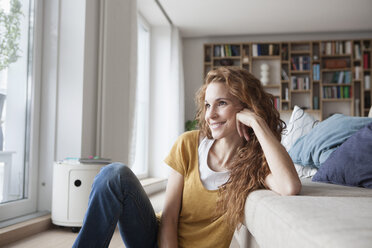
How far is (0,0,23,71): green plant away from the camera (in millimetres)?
2264

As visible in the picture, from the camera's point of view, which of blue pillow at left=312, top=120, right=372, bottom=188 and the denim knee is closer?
the denim knee

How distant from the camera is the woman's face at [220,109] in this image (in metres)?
1.30

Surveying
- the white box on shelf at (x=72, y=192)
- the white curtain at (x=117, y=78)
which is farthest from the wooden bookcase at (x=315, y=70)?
the white box on shelf at (x=72, y=192)

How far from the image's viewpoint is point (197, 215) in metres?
1.28

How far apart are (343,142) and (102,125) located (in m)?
1.81

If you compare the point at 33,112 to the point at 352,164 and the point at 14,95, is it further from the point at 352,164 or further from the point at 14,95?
the point at 352,164

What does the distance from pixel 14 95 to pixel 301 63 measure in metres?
4.95

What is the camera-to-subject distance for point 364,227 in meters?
0.63

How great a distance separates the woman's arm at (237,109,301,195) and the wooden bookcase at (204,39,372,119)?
4.97 meters

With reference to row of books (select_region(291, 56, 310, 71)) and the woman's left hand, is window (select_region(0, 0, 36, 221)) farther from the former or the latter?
row of books (select_region(291, 56, 310, 71))

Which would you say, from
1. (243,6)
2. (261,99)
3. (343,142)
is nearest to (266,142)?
(261,99)

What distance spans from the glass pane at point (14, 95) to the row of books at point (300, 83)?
184 inches

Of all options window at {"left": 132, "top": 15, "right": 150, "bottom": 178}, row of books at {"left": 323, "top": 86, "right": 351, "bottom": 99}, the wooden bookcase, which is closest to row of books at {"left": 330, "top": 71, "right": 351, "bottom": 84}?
the wooden bookcase

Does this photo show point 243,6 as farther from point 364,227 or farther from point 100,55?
point 364,227
